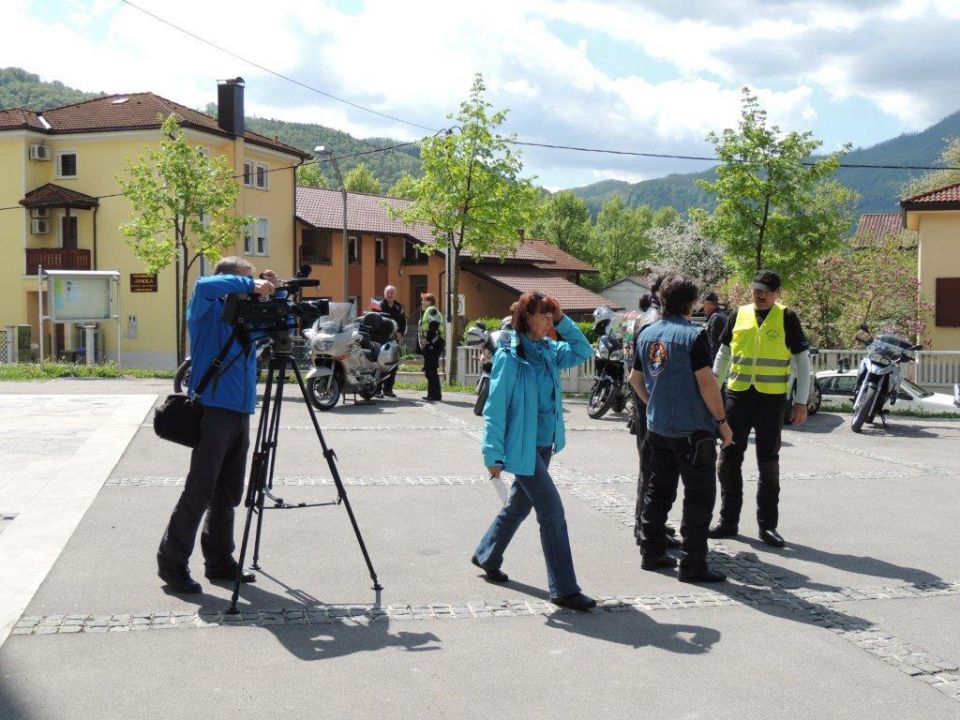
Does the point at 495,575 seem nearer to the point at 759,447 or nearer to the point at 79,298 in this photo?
the point at 759,447

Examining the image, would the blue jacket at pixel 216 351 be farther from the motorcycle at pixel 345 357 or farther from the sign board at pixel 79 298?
the sign board at pixel 79 298

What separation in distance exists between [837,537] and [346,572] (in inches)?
149

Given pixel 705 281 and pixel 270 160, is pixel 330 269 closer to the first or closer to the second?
pixel 270 160

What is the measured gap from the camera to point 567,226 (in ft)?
309

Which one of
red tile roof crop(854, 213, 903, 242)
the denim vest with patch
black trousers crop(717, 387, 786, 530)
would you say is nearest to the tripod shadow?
black trousers crop(717, 387, 786, 530)

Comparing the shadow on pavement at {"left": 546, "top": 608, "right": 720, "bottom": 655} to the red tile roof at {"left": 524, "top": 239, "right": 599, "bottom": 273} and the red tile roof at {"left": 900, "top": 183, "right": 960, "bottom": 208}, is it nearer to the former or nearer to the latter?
the red tile roof at {"left": 900, "top": 183, "right": 960, "bottom": 208}

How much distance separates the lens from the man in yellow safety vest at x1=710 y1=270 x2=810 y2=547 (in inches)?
300

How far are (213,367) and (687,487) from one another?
9.76ft

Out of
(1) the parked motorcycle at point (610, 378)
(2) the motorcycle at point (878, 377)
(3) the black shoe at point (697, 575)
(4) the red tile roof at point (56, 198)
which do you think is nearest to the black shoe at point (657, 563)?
(3) the black shoe at point (697, 575)

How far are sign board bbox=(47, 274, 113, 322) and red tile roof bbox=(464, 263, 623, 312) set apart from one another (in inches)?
1168

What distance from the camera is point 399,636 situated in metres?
5.23

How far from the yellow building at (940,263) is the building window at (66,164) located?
31.8 metres

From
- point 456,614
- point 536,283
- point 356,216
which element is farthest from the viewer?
point 536,283

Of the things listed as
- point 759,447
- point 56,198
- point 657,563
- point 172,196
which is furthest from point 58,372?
point 56,198
